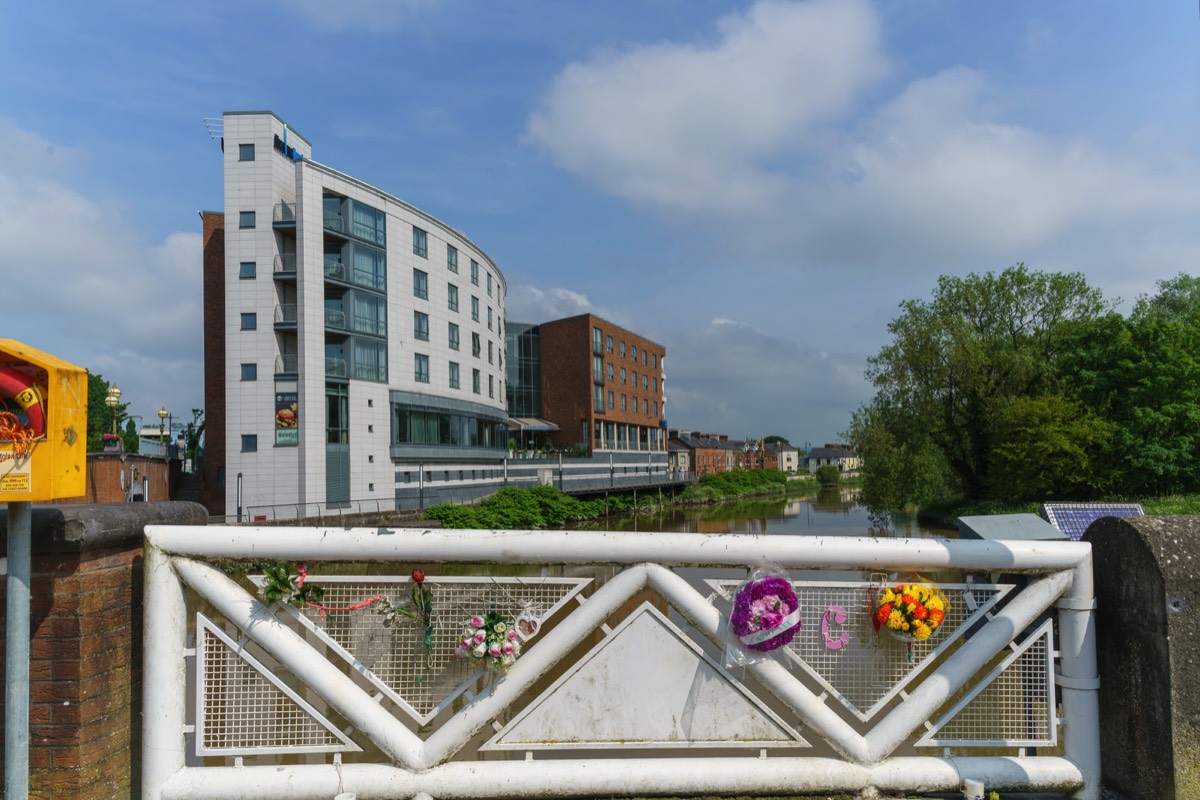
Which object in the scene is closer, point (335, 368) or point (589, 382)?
point (335, 368)

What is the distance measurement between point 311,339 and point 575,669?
33868mm

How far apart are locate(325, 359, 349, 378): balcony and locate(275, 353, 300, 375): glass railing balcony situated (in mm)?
1429

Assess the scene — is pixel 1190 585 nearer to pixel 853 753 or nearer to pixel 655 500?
pixel 853 753

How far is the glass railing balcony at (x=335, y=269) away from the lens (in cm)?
3497

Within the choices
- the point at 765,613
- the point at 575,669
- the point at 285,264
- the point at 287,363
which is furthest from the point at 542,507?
the point at 765,613

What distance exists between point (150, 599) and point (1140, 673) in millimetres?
3999

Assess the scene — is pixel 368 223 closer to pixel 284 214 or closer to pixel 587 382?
pixel 284 214

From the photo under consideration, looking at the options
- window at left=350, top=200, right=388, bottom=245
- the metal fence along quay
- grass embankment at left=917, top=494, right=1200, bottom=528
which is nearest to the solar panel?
the metal fence along quay

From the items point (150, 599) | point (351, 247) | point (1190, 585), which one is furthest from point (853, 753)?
point (351, 247)

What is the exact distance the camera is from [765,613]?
9.01 ft

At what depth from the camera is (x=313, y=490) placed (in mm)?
32469

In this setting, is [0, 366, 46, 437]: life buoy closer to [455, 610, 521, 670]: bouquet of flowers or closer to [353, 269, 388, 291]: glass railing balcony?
[455, 610, 521, 670]: bouquet of flowers

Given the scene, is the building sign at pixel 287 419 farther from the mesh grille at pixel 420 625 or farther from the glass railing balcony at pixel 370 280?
the mesh grille at pixel 420 625

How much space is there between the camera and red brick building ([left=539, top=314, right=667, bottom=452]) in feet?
212
